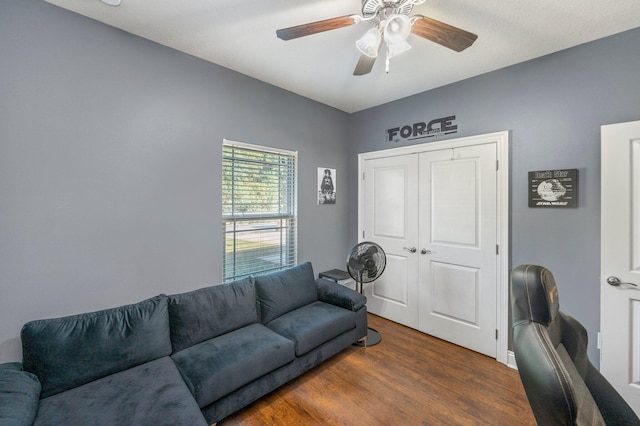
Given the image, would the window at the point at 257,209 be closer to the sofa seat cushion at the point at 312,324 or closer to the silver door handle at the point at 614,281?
the sofa seat cushion at the point at 312,324

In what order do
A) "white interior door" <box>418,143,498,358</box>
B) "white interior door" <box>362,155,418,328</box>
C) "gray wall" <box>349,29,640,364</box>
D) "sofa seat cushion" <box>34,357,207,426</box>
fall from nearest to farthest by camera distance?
"sofa seat cushion" <box>34,357,207,426</box>, "gray wall" <box>349,29,640,364</box>, "white interior door" <box>418,143,498,358</box>, "white interior door" <box>362,155,418,328</box>

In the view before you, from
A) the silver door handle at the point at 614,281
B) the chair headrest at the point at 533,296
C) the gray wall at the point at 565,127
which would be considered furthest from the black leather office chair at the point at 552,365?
the gray wall at the point at 565,127

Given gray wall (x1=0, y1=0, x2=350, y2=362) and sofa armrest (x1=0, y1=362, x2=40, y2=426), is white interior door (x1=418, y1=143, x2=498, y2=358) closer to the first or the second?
gray wall (x1=0, y1=0, x2=350, y2=362)

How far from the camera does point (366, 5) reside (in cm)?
145

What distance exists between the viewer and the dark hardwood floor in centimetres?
180

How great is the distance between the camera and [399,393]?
6.73ft

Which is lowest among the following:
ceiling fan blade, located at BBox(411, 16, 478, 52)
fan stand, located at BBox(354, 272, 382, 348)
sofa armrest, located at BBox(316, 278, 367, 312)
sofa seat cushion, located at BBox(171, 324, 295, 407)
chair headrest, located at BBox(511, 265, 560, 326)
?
fan stand, located at BBox(354, 272, 382, 348)

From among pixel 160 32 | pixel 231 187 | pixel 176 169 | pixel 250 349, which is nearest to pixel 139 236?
pixel 176 169

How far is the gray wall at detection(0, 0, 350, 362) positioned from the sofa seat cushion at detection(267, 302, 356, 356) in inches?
31.3

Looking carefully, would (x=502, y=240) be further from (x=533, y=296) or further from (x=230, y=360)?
(x=230, y=360)

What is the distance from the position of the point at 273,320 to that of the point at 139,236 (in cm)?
130

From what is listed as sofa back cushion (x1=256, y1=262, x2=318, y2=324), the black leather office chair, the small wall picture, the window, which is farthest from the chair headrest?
the small wall picture

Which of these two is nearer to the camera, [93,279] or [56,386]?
[56,386]

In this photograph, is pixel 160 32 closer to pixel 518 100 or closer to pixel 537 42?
pixel 537 42
